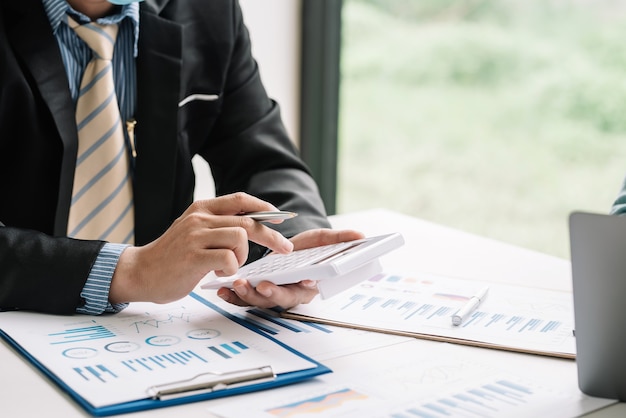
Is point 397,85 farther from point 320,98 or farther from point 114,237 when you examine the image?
point 114,237

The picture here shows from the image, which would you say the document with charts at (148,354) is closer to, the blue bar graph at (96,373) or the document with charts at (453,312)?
the blue bar graph at (96,373)

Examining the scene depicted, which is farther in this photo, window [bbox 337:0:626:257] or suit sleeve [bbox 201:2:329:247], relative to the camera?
window [bbox 337:0:626:257]

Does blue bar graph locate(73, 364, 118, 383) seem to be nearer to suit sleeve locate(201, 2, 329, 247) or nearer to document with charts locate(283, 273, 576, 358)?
document with charts locate(283, 273, 576, 358)

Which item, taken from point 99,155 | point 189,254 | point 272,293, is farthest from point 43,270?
point 99,155

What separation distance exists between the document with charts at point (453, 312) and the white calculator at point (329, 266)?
0.07 metres

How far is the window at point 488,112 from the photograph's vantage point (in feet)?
13.3

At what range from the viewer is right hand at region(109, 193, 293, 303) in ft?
3.68

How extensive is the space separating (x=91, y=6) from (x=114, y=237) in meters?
0.42

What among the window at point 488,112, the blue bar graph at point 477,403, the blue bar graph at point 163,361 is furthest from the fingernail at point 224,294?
the window at point 488,112

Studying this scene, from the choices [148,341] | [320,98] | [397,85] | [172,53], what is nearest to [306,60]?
[320,98]

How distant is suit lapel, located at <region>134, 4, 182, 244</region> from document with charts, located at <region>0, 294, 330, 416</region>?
503 mm

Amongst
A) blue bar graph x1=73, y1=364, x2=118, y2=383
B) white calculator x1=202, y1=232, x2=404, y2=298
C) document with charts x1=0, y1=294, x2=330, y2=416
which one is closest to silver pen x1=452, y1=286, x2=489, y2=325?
white calculator x1=202, y1=232, x2=404, y2=298

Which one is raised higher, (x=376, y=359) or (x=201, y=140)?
(x=201, y=140)

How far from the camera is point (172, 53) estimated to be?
1651 mm
